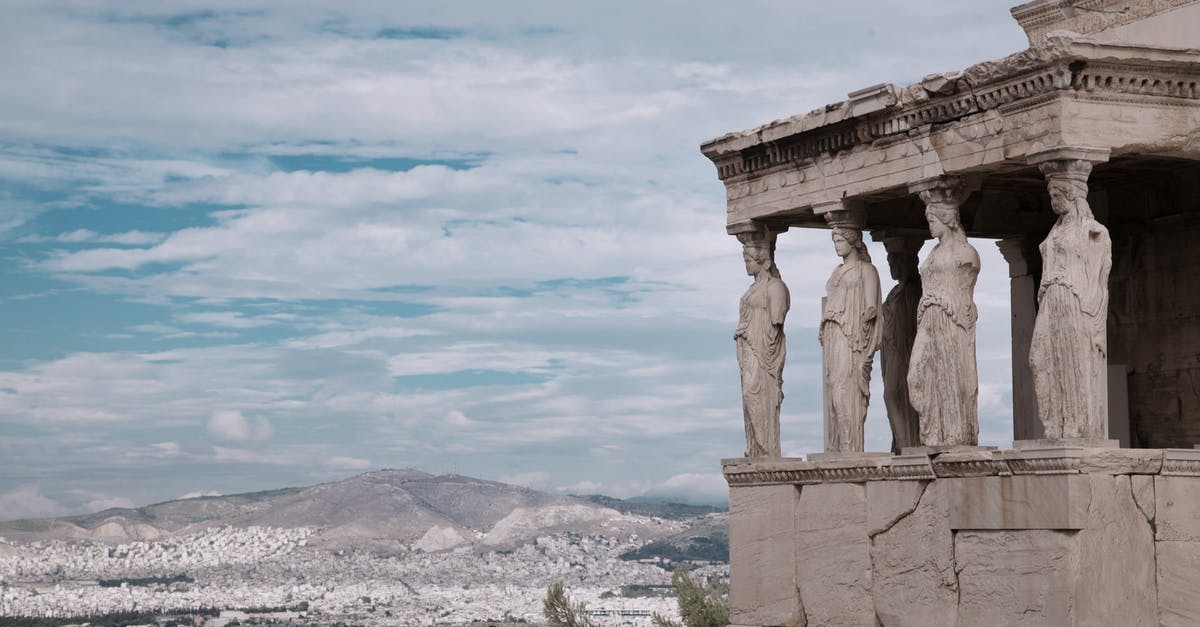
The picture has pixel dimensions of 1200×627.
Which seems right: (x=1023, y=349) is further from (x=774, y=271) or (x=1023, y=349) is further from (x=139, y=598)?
(x=139, y=598)

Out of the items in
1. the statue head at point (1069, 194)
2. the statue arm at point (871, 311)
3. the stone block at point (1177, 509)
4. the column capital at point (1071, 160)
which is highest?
the column capital at point (1071, 160)

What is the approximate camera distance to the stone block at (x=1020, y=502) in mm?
12711

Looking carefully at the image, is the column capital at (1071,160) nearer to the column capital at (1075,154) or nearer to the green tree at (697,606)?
the column capital at (1075,154)

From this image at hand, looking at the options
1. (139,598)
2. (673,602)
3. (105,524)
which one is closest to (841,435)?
(673,602)

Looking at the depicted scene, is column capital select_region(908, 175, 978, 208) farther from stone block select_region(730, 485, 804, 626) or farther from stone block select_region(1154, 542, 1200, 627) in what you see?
stone block select_region(1154, 542, 1200, 627)

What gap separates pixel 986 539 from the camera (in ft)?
44.1

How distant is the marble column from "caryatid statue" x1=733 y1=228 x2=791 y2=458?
2.31 m

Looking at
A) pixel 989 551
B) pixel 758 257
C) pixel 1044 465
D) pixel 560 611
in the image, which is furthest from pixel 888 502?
pixel 560 611

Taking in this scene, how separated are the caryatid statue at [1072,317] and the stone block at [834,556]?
2.11m

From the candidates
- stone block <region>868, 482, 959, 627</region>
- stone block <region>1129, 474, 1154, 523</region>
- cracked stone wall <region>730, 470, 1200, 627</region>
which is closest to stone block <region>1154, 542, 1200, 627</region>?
cracked stone wall <region>730, 470, 1200, 627</region>

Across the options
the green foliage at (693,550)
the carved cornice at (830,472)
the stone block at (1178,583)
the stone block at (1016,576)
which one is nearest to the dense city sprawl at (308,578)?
the green foliage at (693,550)

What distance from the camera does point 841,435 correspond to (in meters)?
15.1

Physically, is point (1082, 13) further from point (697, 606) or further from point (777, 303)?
point (697, 606)

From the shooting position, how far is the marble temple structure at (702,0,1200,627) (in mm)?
12977
